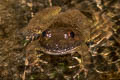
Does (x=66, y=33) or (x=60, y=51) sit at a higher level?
(x=66, y=33)

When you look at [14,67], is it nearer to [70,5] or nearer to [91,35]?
[91,35]

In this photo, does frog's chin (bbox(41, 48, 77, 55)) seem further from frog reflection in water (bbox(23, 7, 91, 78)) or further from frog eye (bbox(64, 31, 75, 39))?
frog eye (bbox(64, 31, 75, 39))

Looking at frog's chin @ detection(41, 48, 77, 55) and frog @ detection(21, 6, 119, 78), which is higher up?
frog @ detection(21, 6, 119, 78)

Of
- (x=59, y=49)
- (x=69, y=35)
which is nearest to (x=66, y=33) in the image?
(x=69, y=35)

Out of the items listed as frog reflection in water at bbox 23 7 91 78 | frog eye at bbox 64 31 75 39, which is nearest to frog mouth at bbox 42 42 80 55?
frog reflection in water at bbox 23 7 91 78

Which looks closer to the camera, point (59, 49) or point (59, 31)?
point (59, 49)

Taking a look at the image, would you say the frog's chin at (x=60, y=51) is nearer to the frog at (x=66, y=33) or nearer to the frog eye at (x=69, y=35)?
the frog at (x=66, y=33)

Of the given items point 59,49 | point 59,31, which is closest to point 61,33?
point 59,31

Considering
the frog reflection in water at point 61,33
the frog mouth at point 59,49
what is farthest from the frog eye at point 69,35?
the frog mouth at point 59,49

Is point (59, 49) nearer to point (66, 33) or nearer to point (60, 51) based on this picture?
point (60, 51)
